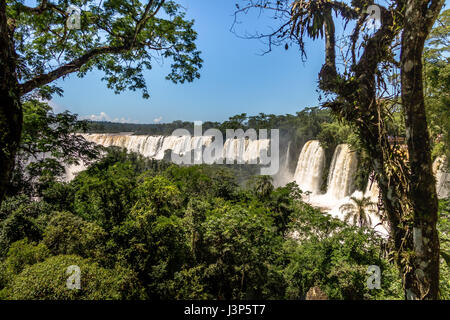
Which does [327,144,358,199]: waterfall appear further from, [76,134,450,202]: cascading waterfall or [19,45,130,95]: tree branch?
[19,45,130,95]: tree branch

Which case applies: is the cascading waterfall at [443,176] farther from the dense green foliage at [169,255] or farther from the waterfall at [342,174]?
the dense green foliage at [169,255]

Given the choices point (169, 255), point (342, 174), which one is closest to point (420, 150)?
point (169, 255)

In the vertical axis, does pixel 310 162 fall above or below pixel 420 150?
above

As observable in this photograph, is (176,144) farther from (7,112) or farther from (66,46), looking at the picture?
(7,112)

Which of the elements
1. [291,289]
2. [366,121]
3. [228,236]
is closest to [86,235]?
[228,236]

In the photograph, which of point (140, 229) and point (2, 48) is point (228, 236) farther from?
point (2, 48)

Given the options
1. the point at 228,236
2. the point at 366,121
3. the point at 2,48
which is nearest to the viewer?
the point at 366,121
